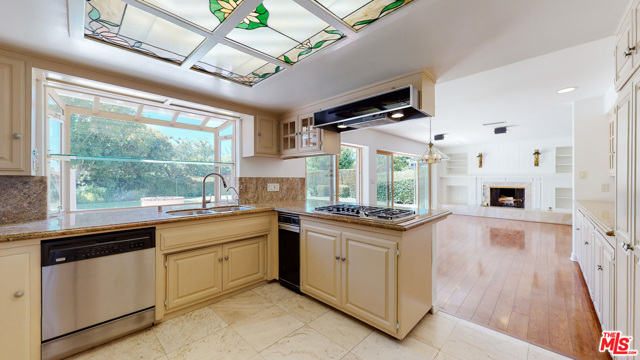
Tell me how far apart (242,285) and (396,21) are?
2602 mm

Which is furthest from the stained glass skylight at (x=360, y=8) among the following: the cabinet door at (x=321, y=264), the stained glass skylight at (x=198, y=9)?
the cabinet door at (x=321, y=264)

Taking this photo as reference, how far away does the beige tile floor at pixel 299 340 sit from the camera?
5.33 feet

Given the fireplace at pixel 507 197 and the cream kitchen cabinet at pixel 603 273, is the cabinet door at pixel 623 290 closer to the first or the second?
the cream kitchen cabinet at pixel 603 273

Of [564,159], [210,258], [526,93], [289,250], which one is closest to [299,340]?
[289,250]

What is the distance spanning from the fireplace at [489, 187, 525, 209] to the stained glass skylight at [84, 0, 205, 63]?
29.1 feet

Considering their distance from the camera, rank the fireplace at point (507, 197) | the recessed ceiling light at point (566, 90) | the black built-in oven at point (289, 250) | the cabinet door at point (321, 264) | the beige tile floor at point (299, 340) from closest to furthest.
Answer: the beige tile floor at point (299, 340) → the cabinet door at point (321, 264) → the black built-in oven at point (289, 250) → the recessed ceiling light at point (566, 90) → the fireplace at point (507, 197)

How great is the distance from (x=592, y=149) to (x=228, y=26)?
472cm

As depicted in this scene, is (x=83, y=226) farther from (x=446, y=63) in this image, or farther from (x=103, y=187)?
(x=446, y=63)

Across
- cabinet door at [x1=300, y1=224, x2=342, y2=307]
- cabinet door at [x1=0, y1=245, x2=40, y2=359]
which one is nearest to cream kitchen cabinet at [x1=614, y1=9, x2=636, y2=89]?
cabinet door at [x1=300, y1=224, x2=342, y2=307]

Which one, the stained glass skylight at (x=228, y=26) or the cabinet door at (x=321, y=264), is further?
the cabinet door at (x=321, y=264)

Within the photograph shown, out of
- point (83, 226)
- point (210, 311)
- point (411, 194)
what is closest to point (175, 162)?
point (83, 226)

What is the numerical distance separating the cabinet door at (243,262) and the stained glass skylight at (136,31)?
1711 millimetres

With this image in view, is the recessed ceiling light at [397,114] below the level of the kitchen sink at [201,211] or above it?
above

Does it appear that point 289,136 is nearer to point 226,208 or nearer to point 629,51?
point 226,208
